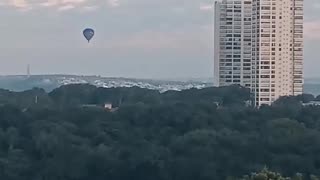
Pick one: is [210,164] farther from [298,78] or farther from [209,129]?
[298,78]

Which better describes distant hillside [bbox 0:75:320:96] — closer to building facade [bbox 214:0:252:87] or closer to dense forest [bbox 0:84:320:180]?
building facade [bbox 214:0:252:87]

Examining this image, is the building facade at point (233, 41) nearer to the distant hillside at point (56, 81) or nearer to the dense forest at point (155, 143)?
the dense forest at point (155, 143)

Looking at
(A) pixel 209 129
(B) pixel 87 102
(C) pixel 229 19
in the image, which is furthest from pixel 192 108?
(C) pixel 229 19

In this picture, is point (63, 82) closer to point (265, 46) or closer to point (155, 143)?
point (265, 46)

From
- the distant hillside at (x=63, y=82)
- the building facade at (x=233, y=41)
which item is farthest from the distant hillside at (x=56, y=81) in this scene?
the building facade at (x=233, y=41)

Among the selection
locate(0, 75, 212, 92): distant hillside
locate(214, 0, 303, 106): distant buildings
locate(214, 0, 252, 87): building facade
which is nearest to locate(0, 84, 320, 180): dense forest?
locate(214, 0, 303, 106): distant buildings
